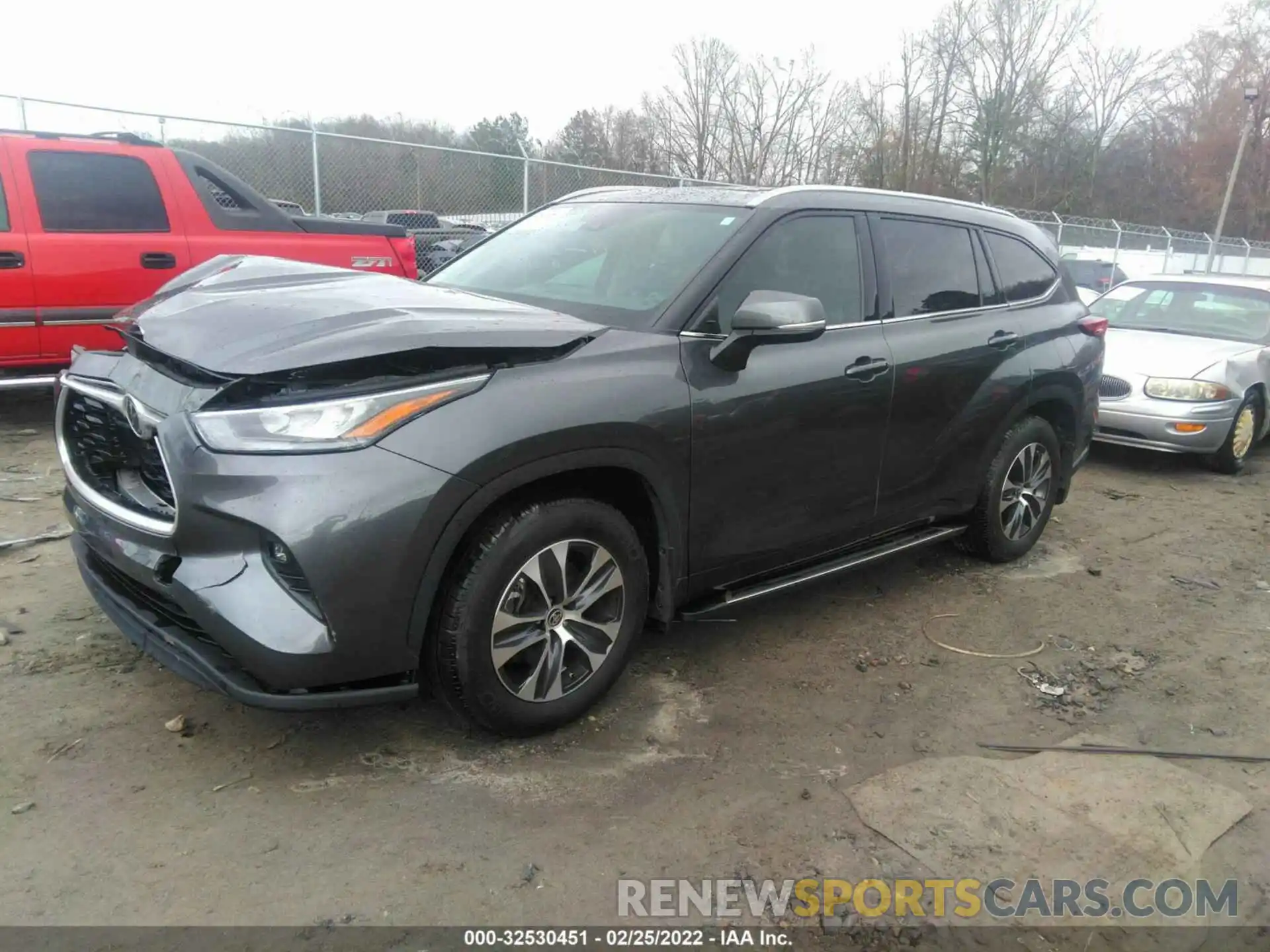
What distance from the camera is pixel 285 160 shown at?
10.8m

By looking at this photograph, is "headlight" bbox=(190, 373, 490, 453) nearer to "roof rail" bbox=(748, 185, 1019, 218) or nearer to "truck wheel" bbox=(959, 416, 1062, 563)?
"roof rail" bbox=(748, 185, 1019, 218)

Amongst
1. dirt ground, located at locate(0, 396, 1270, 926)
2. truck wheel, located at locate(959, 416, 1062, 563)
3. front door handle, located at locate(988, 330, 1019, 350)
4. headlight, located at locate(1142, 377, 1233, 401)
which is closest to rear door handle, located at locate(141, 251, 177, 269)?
dirt ground, located at locate(0, 396, 1270, 926)

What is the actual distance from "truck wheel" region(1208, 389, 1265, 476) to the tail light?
22.3 ft

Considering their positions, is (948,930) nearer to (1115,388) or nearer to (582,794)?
(582,794)

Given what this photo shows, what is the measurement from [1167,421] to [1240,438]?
0.83 m

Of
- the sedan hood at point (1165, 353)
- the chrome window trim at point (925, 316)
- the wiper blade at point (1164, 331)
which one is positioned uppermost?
the chrome window trim at point (925, 316)

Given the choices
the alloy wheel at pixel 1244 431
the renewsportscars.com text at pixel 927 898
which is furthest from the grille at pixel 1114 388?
the renewsportscars.com text at pixel 927 898

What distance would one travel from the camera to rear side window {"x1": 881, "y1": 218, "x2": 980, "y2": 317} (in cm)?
395

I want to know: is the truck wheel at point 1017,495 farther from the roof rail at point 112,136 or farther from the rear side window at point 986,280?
the roof rail at point 112,136

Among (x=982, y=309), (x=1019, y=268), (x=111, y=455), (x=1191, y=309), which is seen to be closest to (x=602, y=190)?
(x=982, y=309)

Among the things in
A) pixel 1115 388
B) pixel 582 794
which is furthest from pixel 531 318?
pixel 1115 388

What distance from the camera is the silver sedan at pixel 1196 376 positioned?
709cm

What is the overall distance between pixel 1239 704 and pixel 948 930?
6.89 ft

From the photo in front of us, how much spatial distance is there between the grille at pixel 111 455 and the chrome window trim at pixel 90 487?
0.02 metres
